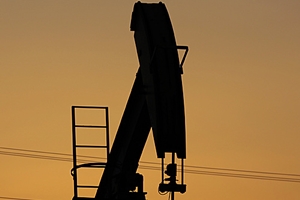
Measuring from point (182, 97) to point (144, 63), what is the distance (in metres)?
1.41

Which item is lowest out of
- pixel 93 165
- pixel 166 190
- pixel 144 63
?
pixel 166 190

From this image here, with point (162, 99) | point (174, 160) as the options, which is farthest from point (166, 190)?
point (162, 99)

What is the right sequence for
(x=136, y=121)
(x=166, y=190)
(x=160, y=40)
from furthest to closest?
(x=136, y=121)
(x=160, y=40)
(x=166, y=190)

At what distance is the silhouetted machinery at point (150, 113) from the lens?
520 inches

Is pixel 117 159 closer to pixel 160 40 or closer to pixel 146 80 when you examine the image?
pixel 146 80

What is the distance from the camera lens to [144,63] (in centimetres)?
1439

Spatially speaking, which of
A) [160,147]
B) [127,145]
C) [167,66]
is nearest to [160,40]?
[167,66]

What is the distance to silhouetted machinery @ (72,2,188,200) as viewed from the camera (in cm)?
1320

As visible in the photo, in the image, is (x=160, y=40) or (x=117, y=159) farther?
(x=117, y=159)

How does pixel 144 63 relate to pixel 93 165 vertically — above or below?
above

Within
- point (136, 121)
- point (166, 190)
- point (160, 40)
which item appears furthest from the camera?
point (136, 121)

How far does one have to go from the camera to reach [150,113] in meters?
14.1

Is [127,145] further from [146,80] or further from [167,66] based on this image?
[167,66]

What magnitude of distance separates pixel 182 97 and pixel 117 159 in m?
3.34
